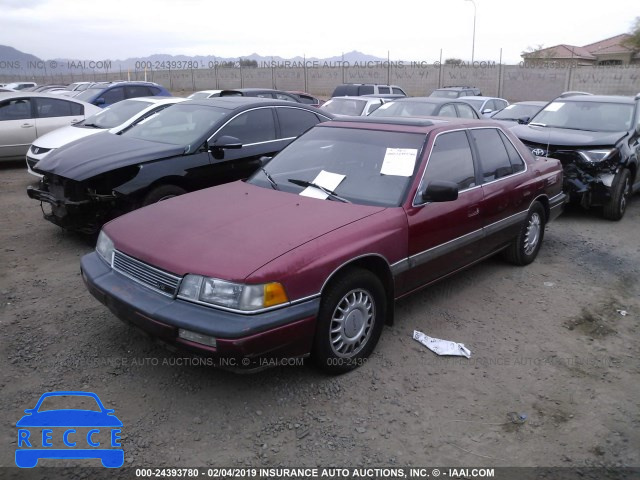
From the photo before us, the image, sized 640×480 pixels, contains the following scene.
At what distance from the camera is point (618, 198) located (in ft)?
24.5

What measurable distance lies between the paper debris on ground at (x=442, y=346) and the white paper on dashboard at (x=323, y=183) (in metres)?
1.34

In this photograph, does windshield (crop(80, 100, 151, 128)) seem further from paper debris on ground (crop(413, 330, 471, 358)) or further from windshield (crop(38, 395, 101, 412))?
paper debris on ground (crop(413, 330, 471, 358))

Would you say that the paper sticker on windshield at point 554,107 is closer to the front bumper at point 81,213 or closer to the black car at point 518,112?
the black car at point 518,112

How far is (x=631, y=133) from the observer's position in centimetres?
778

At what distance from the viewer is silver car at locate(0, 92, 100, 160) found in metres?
10.3

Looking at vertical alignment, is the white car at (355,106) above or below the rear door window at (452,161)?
above

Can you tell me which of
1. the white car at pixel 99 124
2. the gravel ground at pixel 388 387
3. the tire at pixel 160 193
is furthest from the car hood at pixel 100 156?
the white car at pixel 99 124

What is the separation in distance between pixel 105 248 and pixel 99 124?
5946 millimetres

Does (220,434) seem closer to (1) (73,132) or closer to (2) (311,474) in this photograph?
(2) (311,474)

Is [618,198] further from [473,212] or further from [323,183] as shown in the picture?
[323,183]

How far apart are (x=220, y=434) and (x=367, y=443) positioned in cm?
84

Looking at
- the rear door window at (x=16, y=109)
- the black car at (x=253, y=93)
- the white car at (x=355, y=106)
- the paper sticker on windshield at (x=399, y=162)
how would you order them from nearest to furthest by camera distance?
the paper sticker on windshield at (x=399, y=162), the rear door window at (x=16, y=109), the black car at (x=253, y=93), the white car at (x=355, y=106)

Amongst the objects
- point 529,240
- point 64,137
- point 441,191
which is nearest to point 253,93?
point 64,137

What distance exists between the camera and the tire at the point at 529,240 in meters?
5.48
